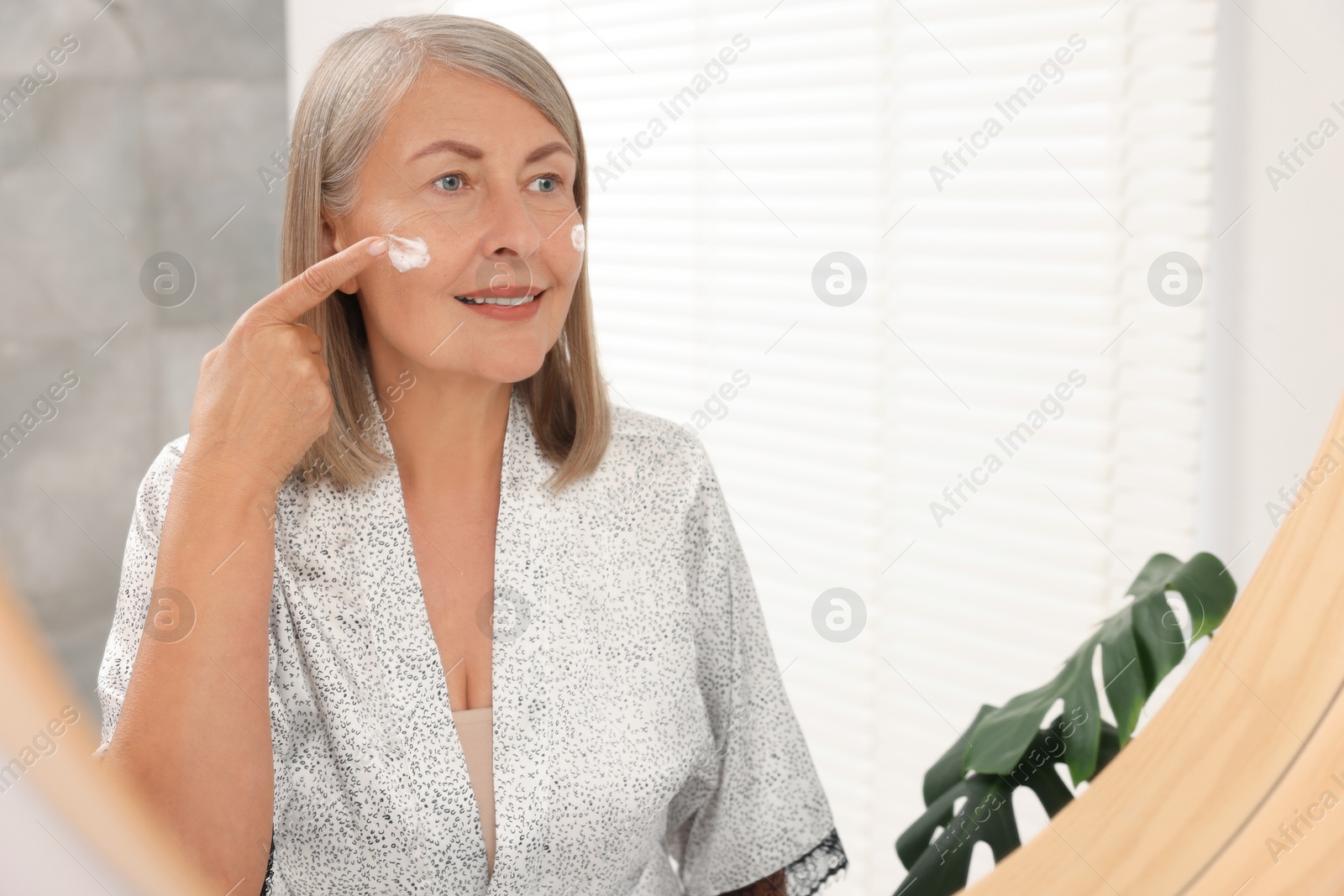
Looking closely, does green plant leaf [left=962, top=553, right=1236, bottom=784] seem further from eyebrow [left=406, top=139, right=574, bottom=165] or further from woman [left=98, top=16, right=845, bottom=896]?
eyebrow [left=406, top=139, right=574, bottom=165]

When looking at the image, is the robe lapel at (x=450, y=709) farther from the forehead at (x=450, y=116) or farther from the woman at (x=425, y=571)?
the forehead at (x=450, y=116)

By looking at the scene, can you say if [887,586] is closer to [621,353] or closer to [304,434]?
[621,353]

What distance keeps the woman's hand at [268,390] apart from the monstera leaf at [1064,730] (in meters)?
0.47

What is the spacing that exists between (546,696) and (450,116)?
1.03 ft

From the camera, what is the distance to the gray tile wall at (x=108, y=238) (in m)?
1.19

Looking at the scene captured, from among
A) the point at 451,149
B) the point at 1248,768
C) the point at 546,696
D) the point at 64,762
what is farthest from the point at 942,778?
the point at 64,762

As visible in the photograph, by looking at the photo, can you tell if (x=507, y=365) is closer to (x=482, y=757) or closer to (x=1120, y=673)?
(x=482, y=757)

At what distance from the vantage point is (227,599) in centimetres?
44

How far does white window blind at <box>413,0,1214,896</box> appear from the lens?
0.85 meters

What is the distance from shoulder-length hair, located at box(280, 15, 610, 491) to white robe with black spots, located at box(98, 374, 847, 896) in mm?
29

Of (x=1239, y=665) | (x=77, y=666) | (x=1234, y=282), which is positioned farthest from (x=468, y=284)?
(x=77, y=666)

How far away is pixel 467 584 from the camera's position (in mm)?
577

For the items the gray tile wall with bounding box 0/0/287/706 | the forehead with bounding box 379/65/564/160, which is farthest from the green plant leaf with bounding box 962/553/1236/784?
the gray tile wall with bounding box 0/0/287/706

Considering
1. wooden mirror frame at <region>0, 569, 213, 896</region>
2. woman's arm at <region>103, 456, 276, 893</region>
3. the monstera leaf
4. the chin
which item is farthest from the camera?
the monstera leaf
